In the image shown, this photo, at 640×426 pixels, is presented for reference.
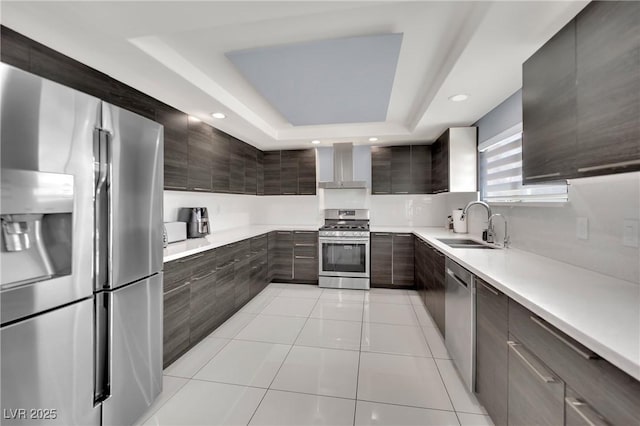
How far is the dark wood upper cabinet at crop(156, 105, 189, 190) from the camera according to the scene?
2.58 meters

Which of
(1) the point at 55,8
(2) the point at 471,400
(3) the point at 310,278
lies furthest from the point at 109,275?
(3) the point at 310,278

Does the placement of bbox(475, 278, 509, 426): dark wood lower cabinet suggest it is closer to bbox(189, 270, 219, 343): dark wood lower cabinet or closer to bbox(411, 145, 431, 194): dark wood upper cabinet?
bbox(189, 270, 219, 343): dark wood lower cabinet

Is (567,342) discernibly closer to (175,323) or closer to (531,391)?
(531,391)

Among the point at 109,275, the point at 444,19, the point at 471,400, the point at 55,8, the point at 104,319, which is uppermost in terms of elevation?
the point at 444,19

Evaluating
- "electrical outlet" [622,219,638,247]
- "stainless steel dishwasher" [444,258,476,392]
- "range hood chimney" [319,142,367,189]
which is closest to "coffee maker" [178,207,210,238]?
"range hood chimney" [319,142,367,189]

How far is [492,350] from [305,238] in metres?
3.14

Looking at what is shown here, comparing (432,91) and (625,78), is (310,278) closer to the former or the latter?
(432,91)

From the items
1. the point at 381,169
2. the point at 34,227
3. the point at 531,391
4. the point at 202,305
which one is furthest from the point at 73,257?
the point at 381,169

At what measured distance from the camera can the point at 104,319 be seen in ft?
4.65

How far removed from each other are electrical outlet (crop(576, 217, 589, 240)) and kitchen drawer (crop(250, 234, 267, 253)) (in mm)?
3193

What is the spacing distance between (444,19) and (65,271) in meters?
2.36

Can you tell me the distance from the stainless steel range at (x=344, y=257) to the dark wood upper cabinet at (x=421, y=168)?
1128mm

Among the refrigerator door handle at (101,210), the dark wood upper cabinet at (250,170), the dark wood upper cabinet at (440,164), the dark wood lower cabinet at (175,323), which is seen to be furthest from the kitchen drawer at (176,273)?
the dark wood upper cabinet at (440,164)

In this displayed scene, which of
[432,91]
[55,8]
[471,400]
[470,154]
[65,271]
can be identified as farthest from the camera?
[470,154]
